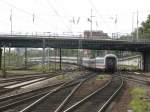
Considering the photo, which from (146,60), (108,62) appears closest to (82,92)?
(108,62)

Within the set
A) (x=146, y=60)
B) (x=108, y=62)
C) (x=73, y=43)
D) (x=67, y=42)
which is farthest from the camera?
(x=146, y=60)

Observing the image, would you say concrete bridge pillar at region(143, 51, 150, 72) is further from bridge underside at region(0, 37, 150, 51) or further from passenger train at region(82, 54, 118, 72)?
passenger train at region(82, 54, 118, 72)

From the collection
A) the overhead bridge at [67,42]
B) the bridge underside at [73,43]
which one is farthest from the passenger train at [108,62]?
the overhead bridge at [67,42]

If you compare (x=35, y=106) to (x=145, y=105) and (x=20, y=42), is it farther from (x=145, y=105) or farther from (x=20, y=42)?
(x=20, y=42)

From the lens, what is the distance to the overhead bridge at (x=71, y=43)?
85312mm

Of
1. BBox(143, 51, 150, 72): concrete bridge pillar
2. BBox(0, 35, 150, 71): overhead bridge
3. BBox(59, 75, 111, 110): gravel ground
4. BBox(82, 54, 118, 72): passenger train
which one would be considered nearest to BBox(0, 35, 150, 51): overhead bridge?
BBox(0, 35, 150, 71): overhead bridge

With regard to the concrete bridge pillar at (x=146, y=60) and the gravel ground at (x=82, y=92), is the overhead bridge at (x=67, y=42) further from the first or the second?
the gravel ground at (x=82, y=92)

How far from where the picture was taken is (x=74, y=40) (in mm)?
86438

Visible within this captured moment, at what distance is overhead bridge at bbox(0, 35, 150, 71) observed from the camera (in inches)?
Result: 3359

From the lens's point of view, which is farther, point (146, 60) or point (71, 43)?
point (146, 60)

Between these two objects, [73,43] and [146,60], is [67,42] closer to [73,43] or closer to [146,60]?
[73,43]

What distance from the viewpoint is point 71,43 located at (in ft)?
292

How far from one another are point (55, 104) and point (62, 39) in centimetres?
6349

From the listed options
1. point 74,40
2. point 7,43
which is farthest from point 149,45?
point 7,43
